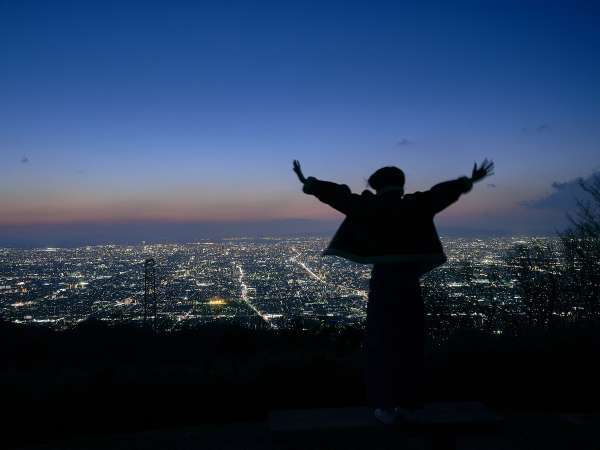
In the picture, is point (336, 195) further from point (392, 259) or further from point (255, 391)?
point (255, 391)

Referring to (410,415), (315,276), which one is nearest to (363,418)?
(410,415)

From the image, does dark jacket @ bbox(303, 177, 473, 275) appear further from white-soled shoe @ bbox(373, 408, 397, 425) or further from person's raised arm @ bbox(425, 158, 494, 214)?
white-soled shoe @ bbox(373, 408, 397, 425)

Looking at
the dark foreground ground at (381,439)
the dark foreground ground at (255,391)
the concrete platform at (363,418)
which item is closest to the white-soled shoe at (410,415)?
the concrete platform at (363,418)

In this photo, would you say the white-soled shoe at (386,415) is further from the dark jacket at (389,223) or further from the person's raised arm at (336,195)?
the person's raised arm at (336,195)

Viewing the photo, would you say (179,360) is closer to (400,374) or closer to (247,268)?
(400,374)

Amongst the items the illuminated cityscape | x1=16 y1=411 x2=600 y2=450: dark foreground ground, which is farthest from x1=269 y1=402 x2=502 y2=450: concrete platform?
the illuminated cityscape

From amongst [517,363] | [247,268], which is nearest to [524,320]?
[517,363]
